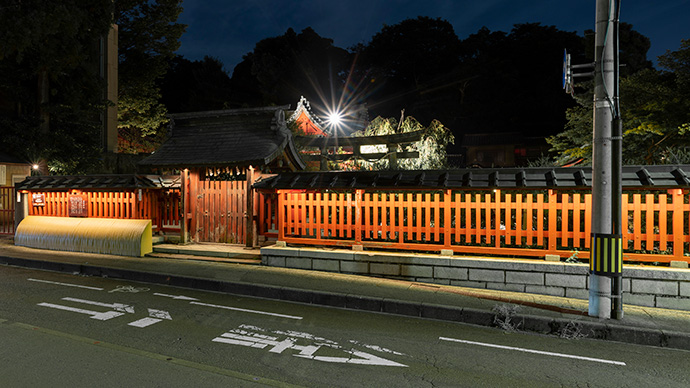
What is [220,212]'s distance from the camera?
42.3ft

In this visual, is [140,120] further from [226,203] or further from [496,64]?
[496,64]

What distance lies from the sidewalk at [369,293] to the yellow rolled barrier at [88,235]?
0.42 metres

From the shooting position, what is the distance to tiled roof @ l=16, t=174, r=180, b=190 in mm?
13477

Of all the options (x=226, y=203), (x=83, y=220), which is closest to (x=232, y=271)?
(x=226, y=203)

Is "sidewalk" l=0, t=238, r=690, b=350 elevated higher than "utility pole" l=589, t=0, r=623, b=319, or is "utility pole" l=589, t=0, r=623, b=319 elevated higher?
"utility pole" l=589, t=0, r=623, b=319

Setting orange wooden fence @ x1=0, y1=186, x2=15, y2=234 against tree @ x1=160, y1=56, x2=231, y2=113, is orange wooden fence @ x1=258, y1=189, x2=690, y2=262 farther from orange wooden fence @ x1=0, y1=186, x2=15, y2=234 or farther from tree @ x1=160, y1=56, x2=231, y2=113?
tree @ x1=160, y1=56, x2=231, y2=113

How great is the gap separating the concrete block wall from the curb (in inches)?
71.1

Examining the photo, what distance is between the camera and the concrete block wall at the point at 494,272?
291 inches

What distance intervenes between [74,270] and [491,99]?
43220 mm

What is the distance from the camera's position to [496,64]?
4403 centimetres

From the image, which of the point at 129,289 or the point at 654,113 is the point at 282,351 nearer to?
the point at 129,289

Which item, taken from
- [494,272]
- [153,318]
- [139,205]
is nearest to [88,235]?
[139,205]

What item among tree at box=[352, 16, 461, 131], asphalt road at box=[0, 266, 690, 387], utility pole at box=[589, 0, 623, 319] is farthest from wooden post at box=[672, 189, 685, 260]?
tree at box=[352, 16, 461, 131]

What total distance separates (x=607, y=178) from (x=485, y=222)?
9.90 feet
